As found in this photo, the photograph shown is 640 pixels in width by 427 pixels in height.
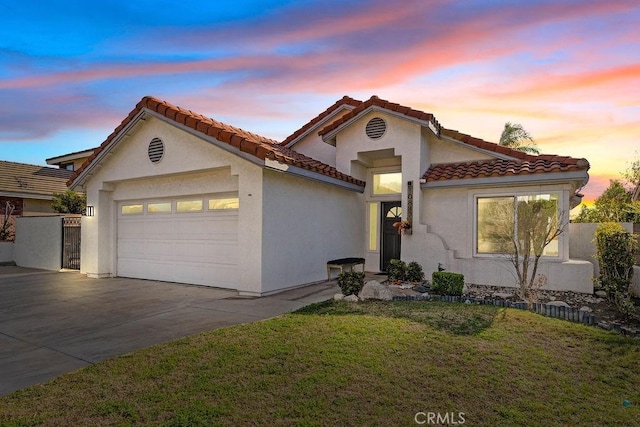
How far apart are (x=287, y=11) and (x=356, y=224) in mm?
6961

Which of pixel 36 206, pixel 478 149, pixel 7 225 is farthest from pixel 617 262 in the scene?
pixel 36 206

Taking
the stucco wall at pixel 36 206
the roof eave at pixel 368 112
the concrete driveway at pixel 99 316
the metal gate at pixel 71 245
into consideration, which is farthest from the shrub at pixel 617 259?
the stucco wall at pixel 36 206

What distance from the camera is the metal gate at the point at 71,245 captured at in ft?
50.2

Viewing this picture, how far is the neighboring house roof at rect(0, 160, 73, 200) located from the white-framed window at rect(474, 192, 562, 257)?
22.2 meters

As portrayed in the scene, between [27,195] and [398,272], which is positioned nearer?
[398,272]

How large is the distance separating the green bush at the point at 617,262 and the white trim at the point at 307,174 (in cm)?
674

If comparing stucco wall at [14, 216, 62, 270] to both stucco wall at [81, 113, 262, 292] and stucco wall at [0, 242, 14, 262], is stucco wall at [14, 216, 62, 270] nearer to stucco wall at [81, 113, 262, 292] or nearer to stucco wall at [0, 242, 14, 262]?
stucco wall at [0, 242, 14, 262]

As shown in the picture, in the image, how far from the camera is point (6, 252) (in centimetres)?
1803

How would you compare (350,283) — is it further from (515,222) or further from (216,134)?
(515,222)

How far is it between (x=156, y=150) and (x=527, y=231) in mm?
10272

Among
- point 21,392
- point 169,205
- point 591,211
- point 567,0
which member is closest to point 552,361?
point 21,392

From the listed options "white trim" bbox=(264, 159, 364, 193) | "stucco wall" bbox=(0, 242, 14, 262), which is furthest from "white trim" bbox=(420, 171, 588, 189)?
"stucco wall" bbox=(0, 242, 14, 262)

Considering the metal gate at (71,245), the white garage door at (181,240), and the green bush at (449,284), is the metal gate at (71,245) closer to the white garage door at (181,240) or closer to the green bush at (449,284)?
the white garage door at (181,240)

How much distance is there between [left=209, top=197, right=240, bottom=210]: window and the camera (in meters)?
10.1
